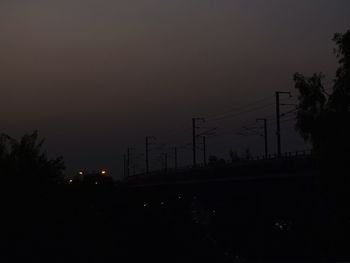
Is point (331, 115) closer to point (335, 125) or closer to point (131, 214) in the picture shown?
point (335, 125)

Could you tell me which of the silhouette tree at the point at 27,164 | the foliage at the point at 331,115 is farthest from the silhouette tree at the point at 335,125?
the silhouette tree at the point at 27,164

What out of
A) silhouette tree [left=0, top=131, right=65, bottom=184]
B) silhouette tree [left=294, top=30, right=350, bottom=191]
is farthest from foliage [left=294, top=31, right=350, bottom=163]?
silhouette tree [left=0, top=131, right=65, bottom=184]

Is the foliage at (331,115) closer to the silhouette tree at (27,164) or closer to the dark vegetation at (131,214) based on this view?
the dark vegetation at (131,214)

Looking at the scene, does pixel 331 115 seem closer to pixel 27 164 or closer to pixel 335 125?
pixel 335 125

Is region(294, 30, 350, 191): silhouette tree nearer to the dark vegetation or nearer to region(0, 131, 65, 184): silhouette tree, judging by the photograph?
the dark vegetation

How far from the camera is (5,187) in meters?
32.8

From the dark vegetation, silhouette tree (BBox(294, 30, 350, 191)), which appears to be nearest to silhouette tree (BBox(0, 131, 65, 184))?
the dark vegetation

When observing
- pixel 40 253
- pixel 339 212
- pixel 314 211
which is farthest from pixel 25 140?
pixel 314 211

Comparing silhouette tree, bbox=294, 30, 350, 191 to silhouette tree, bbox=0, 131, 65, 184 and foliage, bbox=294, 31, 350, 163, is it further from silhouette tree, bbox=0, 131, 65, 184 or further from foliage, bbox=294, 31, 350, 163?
silhouette tree, bbox=0, 131, 65, 184

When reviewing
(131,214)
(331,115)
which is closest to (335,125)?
(331,115)

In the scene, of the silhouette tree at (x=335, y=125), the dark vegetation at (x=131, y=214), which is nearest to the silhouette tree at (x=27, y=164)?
the dark vegetation at (x=131, y=214)

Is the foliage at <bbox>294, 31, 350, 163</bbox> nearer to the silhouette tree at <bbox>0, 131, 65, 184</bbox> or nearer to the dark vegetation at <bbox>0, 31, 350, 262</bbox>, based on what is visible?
the dark vegetation at <bbox>0, 31, 350, 262</bbox>

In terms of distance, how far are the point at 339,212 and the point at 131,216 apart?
11.3 meters

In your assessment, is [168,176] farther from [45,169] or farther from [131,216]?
[45,169]
